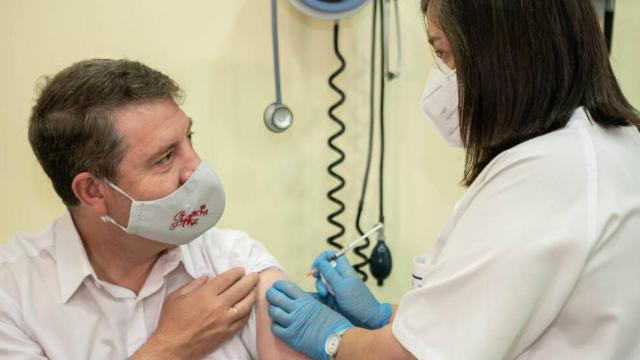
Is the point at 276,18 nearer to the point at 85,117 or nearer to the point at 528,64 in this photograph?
the point at 85,117

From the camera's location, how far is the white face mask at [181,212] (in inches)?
46.3

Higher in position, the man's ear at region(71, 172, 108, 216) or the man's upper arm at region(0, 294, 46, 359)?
the man's ear at region(71, 172, 108, 216)

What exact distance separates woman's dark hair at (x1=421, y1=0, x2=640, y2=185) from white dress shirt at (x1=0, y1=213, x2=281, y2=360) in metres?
0.78

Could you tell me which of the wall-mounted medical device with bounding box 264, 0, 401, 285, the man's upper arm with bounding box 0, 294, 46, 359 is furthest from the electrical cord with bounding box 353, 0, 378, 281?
the man's upper arm with bounding box 0, 294, 46, 359

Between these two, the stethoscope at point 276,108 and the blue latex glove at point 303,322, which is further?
the stethoscope at point 276,108

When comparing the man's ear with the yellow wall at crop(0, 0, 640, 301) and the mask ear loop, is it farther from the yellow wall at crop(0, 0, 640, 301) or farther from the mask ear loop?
the yellow wall at crop(0, 0, 640, 301)

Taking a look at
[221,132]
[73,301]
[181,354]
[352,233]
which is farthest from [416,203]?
[73,301]

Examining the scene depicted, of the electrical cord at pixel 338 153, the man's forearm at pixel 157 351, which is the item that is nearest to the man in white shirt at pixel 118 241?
the man's forearm at pixel 157 351

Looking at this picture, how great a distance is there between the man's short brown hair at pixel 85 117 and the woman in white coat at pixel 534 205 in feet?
2.12

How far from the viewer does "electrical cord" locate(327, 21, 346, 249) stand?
1.80 meters

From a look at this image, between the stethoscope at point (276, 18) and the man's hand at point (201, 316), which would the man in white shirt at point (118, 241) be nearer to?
the man's hand at point (201, 316)

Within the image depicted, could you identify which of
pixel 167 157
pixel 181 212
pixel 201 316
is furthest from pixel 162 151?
pixel 201 316

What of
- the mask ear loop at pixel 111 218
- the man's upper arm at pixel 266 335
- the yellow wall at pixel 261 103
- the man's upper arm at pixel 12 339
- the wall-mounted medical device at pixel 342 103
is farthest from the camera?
the wall-mounted medical device at pixel 342 103

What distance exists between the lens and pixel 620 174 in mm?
885
